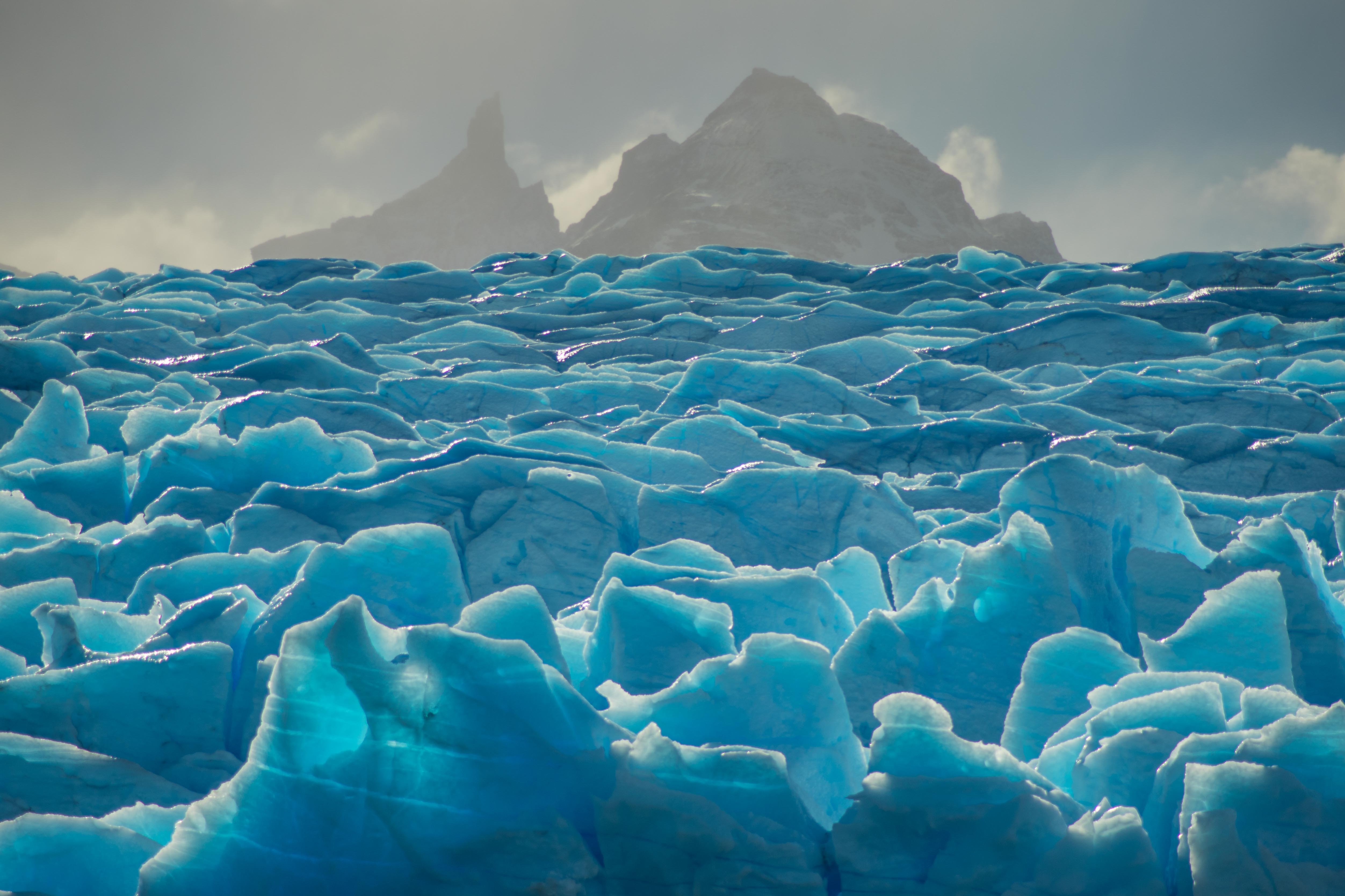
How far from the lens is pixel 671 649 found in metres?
1.98

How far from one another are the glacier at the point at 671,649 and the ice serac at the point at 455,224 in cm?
9826

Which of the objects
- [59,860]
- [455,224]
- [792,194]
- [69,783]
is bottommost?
[59,860]

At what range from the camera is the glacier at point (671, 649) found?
1328 mm

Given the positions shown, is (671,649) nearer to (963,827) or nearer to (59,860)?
(963,827)

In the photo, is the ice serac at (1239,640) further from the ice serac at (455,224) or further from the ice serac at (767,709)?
the ice serac at (455,224)

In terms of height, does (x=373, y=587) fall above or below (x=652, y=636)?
above

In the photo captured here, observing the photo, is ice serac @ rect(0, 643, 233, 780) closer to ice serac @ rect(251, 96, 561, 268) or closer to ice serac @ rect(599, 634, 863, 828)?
ice serac @ rect(599, 634, 863, 828)

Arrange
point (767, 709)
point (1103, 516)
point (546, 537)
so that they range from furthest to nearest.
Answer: point (546, 537), point (1103, 516), point (767, 709)

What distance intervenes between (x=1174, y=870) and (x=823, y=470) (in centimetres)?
189

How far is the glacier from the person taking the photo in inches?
52.3

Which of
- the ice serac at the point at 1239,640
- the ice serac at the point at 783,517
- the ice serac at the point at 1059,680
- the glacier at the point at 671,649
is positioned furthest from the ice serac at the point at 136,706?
the ice serac at the point at 1239,640

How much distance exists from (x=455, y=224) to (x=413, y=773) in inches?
4666

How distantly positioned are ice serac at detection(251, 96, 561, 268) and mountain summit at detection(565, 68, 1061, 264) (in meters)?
22.4

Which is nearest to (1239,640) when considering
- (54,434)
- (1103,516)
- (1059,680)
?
(1059,680)
